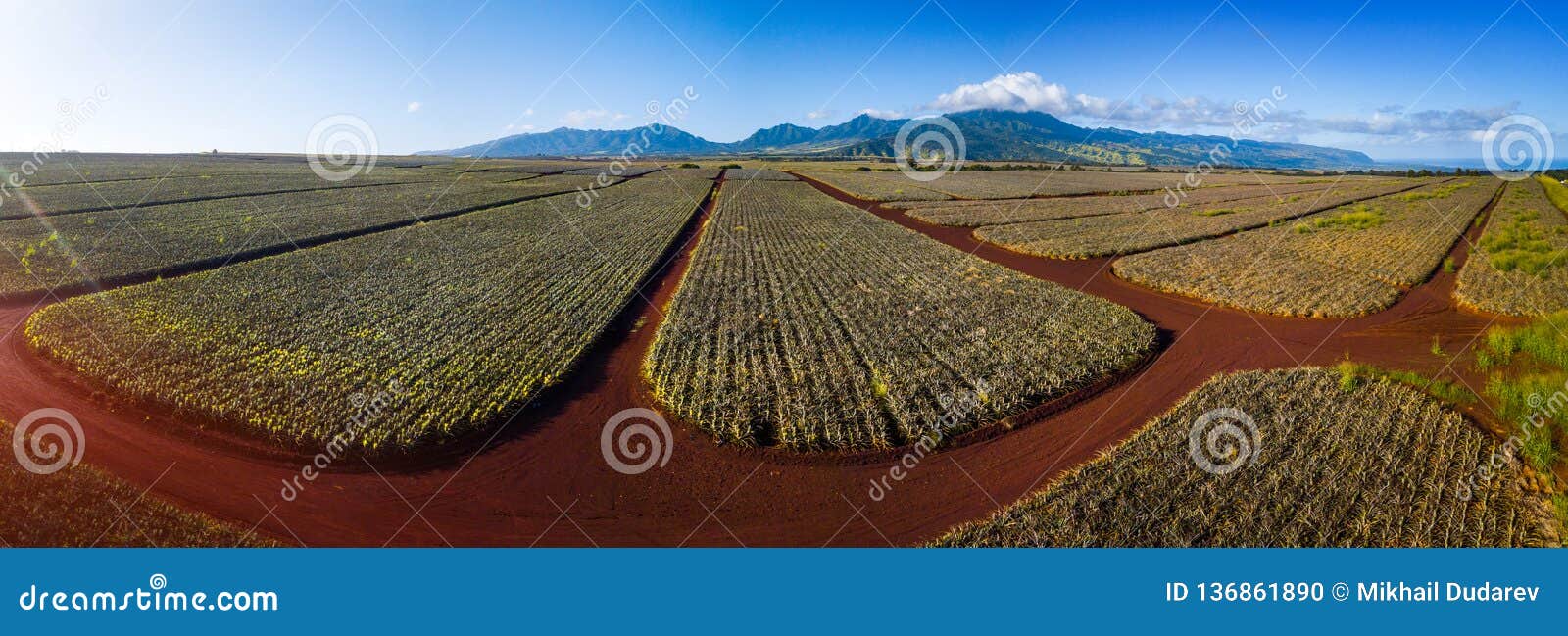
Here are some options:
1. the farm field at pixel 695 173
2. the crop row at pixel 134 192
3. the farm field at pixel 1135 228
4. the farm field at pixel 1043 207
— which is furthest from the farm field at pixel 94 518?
the farm field at pixel 695 173

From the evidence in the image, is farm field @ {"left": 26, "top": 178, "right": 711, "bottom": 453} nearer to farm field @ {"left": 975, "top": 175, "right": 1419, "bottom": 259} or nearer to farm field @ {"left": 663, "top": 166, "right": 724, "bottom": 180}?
farm field @ {"left": 975, "top": 175, "right": 1419, "bottom": 259}

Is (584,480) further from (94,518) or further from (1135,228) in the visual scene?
(1135,228)

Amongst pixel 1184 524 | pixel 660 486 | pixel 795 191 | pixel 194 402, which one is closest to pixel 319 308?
pixel 194 402

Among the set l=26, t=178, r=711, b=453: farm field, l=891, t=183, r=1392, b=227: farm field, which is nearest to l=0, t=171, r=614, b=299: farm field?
l=26, t=178, r=711, b=453: farm field

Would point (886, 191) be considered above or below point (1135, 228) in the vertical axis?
above

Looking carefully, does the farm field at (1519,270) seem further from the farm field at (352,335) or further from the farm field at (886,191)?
the farm field at (886,191)

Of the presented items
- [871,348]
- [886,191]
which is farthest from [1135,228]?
[886,191]

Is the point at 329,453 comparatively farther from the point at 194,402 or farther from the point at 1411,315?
the point at 1411,315
